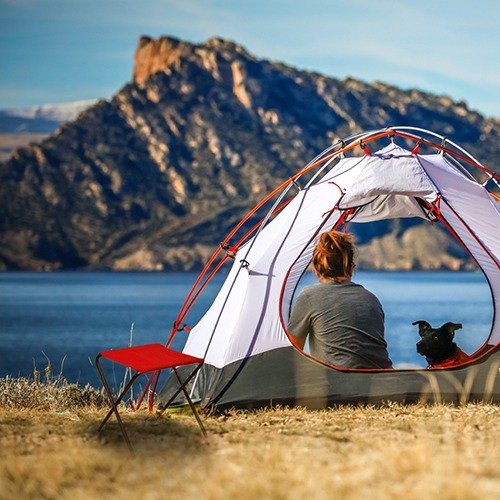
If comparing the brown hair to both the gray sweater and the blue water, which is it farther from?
the blue water

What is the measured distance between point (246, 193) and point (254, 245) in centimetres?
15890

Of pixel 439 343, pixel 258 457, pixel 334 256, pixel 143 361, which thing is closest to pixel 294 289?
pixel 334 256

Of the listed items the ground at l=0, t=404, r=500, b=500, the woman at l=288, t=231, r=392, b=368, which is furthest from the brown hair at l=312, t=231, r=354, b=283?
the ground at l=0, t=404, r=500, b=500

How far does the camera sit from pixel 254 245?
9.38 m

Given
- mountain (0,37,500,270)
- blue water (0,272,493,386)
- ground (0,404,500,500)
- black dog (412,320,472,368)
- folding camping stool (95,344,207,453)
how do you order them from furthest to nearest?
mountain (0,37,500,270)
blue water (0,272,493,386)
black dog (412,320,472,368)
folding camping stool (95,344,207,453)
ground (0,404,500,500)

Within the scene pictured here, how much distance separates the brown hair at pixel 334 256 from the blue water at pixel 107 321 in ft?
10.5

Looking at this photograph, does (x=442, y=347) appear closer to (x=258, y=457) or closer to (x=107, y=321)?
(x=258, y=457)

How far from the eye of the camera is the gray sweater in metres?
8.40

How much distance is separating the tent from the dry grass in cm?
67

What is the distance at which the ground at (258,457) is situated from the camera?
15.4 feet

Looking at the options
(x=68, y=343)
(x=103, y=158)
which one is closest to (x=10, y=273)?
(x=103, y=158)

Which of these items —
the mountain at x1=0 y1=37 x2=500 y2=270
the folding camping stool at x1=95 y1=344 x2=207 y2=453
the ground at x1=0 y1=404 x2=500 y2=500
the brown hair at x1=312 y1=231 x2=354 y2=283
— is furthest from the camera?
the mountain at x1=0 y1=37 x2=500 y2=270

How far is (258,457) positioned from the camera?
557 cm

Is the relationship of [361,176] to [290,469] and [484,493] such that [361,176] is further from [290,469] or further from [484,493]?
[484,493]
